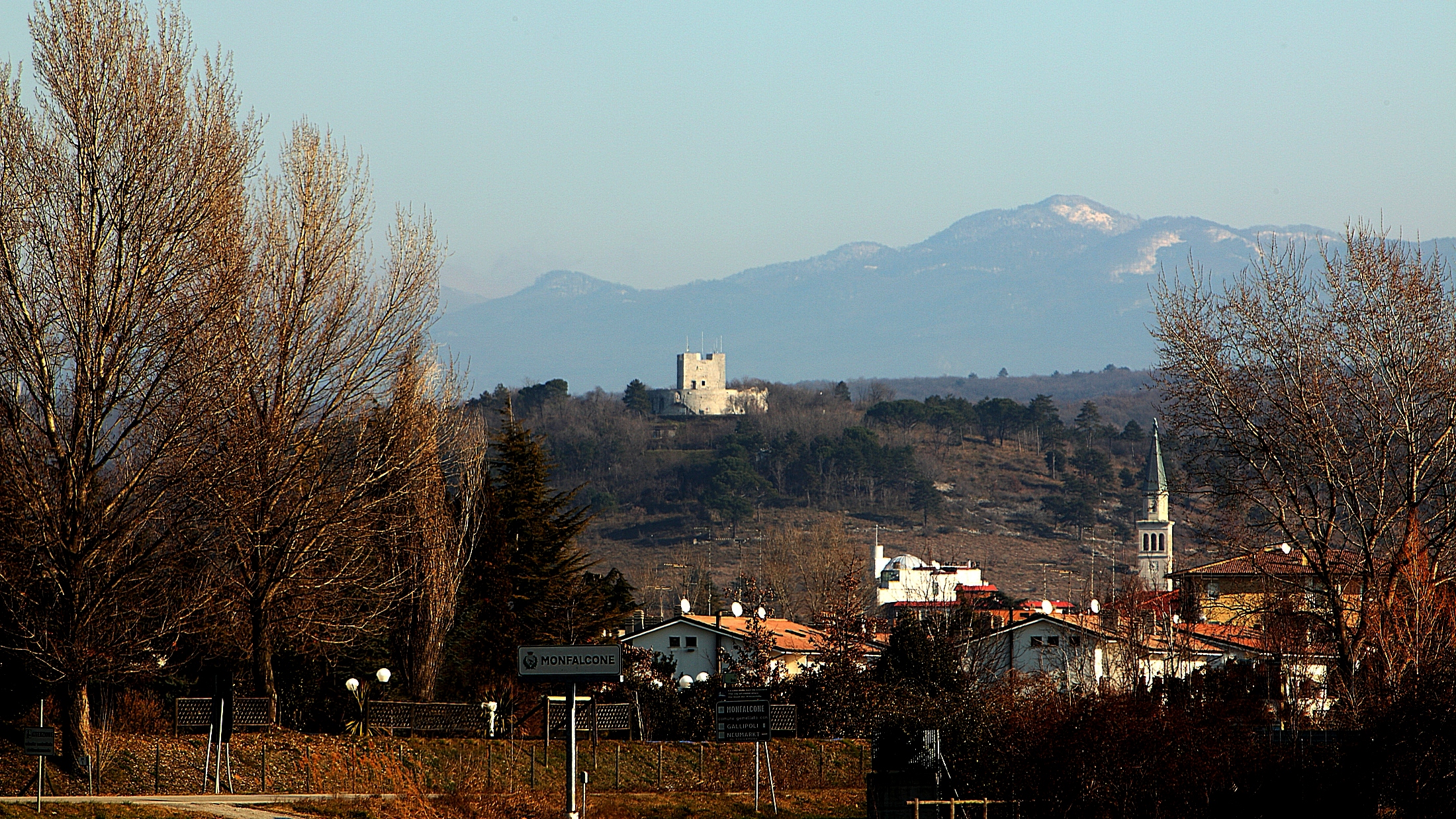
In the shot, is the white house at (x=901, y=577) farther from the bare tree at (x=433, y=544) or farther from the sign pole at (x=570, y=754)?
the sign pole at (x=570, y=754)

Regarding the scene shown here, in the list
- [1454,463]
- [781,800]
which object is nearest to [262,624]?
[781,800]

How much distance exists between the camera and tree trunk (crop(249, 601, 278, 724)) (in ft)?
80.4

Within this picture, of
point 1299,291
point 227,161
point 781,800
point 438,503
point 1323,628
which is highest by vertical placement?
point 227,161

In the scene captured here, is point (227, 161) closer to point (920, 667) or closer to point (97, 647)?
point (97, 647)

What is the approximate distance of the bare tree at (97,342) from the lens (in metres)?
19.8

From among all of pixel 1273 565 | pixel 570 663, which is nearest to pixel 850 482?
pixel 1273 565

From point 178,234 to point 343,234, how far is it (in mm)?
5668

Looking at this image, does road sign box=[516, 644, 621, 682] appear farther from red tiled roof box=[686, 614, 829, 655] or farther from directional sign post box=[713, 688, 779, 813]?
red tiled roof box=[686, 614, 829, 655]

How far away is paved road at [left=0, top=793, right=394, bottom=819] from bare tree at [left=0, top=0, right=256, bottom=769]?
6.76ft

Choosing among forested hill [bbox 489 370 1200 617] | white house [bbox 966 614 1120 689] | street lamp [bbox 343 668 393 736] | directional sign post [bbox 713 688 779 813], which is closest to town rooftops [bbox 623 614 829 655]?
white house [bbox 966 614 1120 689]

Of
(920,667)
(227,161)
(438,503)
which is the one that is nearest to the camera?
(227,161)

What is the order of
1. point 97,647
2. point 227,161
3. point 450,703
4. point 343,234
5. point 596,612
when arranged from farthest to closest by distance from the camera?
point 596,612 → point 450,703 → point 343,234 → point 227,161 → point 97,647

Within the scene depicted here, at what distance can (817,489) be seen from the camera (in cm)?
15150

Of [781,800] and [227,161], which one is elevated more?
[227,161]
